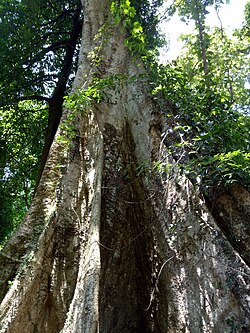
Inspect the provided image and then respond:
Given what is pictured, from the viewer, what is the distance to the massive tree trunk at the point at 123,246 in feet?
8.64

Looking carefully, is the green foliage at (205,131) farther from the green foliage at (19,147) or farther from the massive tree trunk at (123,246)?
the green foliage at (19,147)

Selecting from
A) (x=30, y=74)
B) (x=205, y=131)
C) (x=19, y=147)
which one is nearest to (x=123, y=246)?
(x=205, y=131)

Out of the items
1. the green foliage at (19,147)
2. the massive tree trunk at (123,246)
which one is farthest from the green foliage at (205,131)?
the green foliage at (19,147)

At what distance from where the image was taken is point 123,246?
3.55 m

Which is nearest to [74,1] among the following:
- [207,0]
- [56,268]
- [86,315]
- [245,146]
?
[207,0]

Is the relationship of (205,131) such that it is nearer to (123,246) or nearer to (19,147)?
(123,246)

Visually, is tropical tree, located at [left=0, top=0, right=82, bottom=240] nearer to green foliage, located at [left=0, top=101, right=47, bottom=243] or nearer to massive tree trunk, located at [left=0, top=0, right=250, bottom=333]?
green foliage, located at [left=0, top=101, right=47, bottom=243]

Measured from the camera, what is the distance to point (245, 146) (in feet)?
13.0

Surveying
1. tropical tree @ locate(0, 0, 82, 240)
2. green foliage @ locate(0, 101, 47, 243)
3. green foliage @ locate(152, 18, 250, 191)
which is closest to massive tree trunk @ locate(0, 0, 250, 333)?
green foliage @ locate(152, 18, 250, 191)

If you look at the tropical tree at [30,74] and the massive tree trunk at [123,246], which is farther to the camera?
the tropical tree at [30,74]

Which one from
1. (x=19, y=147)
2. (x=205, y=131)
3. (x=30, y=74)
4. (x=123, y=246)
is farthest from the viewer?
(x=19, y=147)

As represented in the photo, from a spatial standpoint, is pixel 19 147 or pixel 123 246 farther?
pixel 19 147

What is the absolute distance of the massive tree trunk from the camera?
2633mm

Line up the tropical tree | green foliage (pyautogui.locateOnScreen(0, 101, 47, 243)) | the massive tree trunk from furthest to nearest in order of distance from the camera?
green foliage (pyautogui.locateOnScreen(0, 101, 47, 243))
the tropical tree
the massive tree trunk
